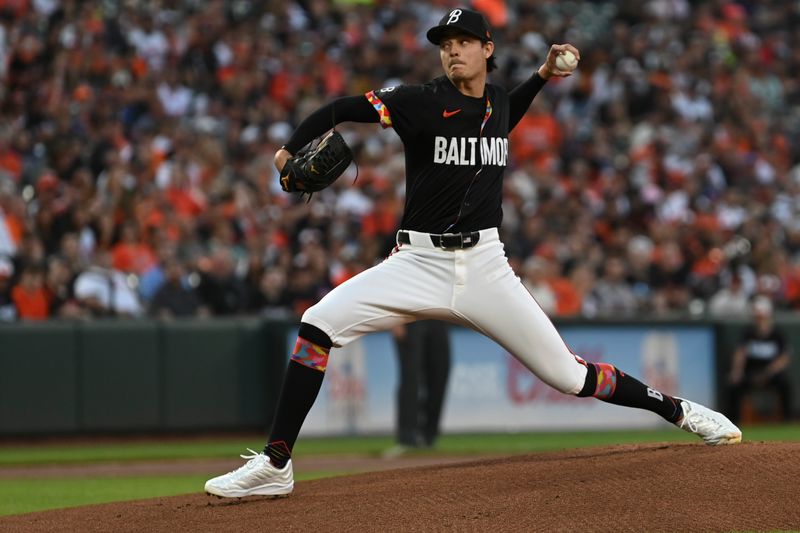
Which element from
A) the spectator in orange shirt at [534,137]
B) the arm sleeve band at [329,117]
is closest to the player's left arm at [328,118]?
the arm sleeve band at [329,117]

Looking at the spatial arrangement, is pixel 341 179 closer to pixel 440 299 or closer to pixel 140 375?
pixel 140 375

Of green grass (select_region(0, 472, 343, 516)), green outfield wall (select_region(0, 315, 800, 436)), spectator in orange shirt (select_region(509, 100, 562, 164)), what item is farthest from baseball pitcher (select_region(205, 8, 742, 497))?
spectator in orange shirt (select_region(509, 100, 562, 164))

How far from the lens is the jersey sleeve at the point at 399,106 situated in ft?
19.4

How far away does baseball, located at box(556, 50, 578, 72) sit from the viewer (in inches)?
245

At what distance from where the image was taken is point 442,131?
5.97 m

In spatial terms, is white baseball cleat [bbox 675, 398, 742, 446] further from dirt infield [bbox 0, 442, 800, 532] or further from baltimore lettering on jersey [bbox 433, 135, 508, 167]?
baltimore lettering on jersey [bbox 433, 135, 508, 167]

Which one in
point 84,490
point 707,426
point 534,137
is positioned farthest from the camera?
point 534,137

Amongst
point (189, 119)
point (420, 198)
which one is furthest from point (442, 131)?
point (189, 119)

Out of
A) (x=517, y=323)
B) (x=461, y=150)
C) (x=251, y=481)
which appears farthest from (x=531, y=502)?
(x=461, y=150)

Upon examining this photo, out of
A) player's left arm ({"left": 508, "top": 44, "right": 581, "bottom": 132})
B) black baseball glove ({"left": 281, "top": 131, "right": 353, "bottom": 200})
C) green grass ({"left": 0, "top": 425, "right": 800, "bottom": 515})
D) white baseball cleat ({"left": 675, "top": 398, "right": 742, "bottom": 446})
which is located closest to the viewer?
black baseball glove ({"left": 281, "top": 131, "right": 353, "bottom": 200})

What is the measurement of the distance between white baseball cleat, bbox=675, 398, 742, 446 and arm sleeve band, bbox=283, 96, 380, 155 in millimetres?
2210

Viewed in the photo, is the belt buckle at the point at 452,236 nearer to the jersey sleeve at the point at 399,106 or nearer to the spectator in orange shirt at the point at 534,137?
the jersey sleeve at the point at 399,106

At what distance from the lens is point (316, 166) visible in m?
5.75

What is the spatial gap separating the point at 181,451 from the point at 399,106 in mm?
7147
